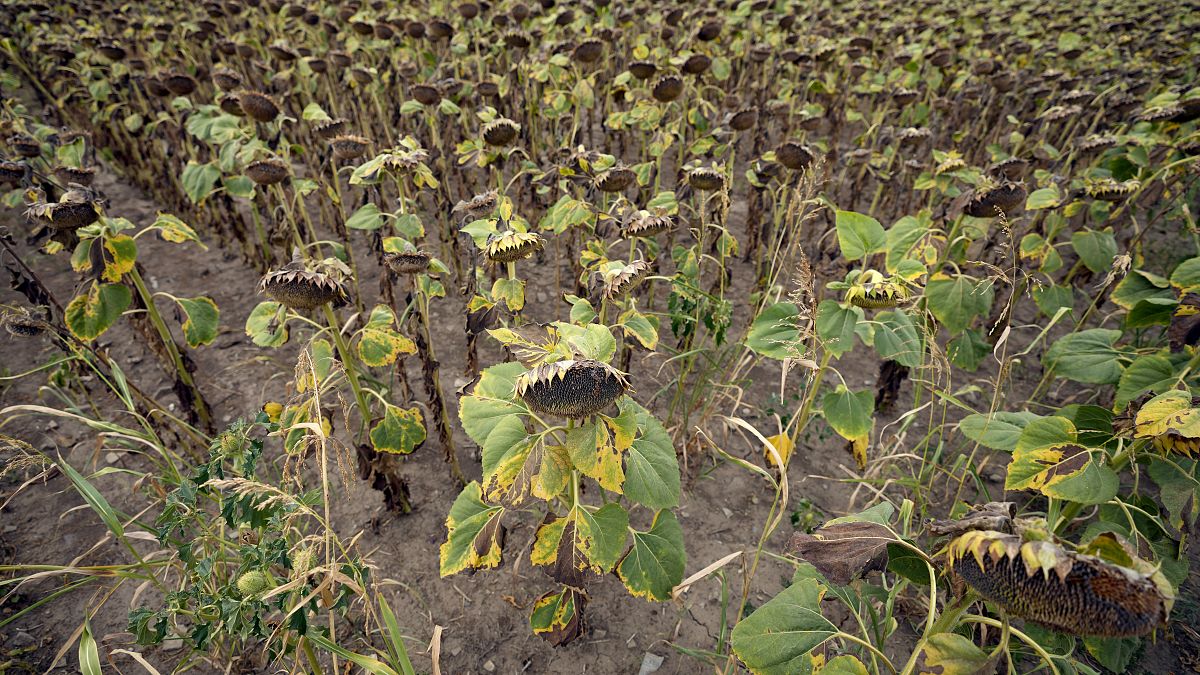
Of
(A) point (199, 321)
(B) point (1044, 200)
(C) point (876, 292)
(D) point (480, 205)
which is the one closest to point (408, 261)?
(D) point (480, 205)

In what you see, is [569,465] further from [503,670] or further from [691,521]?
[691,521]

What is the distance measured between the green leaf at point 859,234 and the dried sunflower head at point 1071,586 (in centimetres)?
125

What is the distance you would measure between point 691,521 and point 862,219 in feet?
5.33

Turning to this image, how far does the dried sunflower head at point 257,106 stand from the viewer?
3.17 m

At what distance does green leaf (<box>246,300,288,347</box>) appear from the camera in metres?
2.14

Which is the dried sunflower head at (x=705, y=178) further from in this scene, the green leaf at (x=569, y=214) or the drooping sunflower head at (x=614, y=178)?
the green leaf at (x=569, y=214)

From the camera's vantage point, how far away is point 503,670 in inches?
85.2

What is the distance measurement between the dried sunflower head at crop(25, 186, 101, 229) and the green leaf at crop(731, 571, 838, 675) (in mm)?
2755

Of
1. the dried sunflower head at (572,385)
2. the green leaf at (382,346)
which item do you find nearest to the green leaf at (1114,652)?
the dried sunflower head at (572,385)

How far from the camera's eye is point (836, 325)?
1.91 m

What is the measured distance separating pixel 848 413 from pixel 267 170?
3.02 meters

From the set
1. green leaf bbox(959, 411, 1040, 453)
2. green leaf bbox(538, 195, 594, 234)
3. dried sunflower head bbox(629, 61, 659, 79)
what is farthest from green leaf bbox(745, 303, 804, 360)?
dried sunflower head bbox(629, 61, 659, 79)

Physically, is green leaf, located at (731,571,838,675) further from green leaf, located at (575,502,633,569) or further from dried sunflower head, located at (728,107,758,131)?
dried sunflower head, located at (728,107,758,131)

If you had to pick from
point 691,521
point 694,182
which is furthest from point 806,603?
point 694,182
